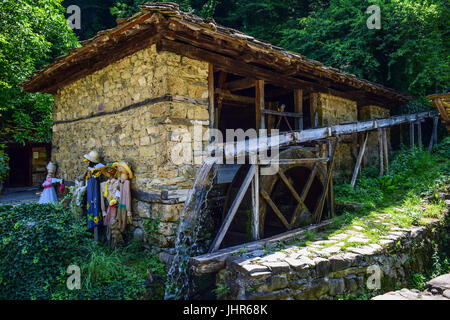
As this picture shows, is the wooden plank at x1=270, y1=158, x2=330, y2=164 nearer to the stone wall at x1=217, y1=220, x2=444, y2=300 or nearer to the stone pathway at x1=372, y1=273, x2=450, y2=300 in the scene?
the stone wall at x1=217, y1=220, x2=444, y2=300

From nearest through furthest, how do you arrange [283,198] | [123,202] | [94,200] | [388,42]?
[123,202] → [94,200] → [283,198] → [388,42]

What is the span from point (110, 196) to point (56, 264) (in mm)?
1386

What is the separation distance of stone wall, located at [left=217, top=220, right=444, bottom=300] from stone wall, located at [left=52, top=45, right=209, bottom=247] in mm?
1527

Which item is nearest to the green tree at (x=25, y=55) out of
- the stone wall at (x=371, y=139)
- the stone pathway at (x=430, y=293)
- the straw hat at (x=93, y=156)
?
the straw hat at (x=93, y=156)

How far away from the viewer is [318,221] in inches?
185

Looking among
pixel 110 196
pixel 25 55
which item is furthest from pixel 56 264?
pixel 25 55

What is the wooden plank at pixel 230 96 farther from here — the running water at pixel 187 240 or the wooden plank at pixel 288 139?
the running water at pixel 187 240

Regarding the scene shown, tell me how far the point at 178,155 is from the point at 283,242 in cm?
197

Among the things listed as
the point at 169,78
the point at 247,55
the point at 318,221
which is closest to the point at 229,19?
the point at 247,55

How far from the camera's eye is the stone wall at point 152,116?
407cm

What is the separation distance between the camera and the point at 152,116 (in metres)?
4.20

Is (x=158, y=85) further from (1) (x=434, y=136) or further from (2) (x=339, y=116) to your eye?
(1) (x=434, y=136)

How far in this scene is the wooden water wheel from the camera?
430cm
